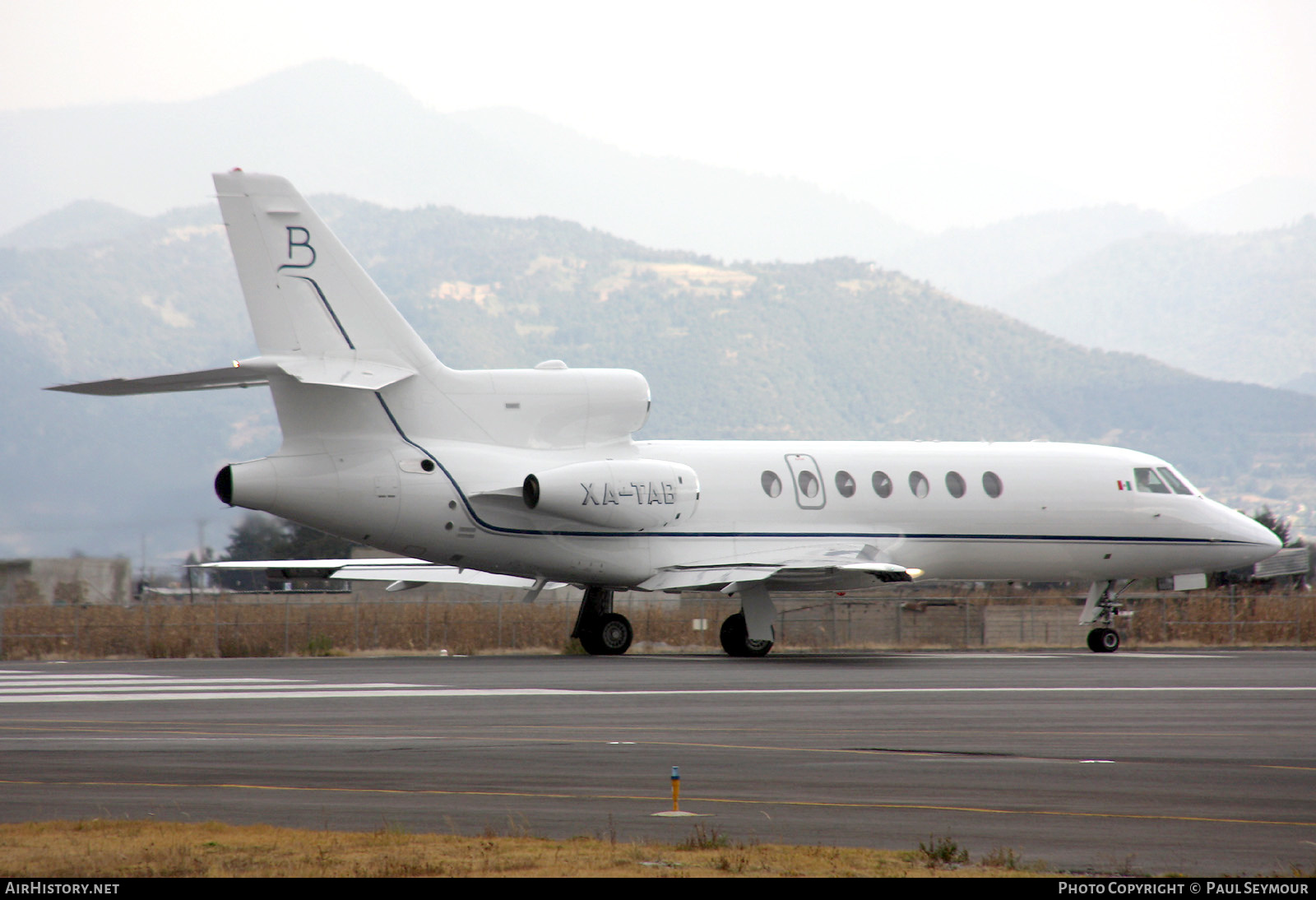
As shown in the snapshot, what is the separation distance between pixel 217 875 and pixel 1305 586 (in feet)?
174

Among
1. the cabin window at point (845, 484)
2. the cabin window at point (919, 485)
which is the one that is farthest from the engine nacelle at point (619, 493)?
the cabin window at point (919, 485)

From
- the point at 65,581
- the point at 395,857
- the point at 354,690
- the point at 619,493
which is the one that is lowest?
the point at 395,857

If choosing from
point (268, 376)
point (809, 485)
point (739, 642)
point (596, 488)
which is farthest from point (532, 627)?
point (268, 376)

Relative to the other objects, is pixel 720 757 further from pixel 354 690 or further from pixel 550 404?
pixel 550 404

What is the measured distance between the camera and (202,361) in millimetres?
158875

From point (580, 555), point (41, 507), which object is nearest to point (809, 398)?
point (41, 507)

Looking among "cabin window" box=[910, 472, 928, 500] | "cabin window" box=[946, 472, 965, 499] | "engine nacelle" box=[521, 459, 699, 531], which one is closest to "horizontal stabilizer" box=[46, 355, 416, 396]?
"engine nacelle" box=[521, 459, 699, 531]

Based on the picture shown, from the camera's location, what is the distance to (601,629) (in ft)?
92.1

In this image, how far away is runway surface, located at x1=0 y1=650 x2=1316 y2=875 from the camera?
8.80m

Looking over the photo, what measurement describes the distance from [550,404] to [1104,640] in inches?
503

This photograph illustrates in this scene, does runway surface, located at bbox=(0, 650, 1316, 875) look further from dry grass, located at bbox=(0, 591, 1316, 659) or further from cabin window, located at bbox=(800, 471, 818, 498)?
dry grass, located at bbox=(0, 591, 1316, 659)

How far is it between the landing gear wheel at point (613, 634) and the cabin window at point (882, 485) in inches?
204

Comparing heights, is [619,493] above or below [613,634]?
above

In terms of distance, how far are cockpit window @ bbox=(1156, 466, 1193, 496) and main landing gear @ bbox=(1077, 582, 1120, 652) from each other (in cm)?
231
